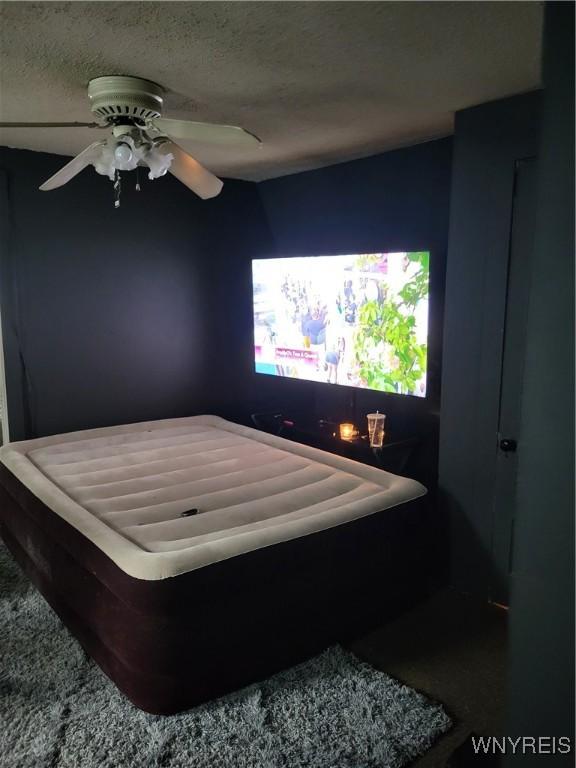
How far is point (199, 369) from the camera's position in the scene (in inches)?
172

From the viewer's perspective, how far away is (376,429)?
11.0ft

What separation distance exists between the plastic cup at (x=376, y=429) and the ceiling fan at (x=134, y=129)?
5.53 feet

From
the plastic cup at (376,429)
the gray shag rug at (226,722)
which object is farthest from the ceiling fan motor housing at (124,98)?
the gray shag rug at (226,722)

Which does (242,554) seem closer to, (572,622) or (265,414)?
(572,622)

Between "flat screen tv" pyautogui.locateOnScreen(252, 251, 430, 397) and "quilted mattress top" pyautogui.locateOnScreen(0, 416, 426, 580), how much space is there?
0.55 metres

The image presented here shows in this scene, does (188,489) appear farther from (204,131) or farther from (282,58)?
(282,58)

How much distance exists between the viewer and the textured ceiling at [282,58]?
167 centimetres

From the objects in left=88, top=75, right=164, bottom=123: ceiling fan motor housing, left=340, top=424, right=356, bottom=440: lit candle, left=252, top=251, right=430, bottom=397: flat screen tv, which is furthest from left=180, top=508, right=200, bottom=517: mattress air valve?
left=88, top=75, right=164, bottom=123: ceiling fan motor housing

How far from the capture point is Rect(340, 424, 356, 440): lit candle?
139 inches

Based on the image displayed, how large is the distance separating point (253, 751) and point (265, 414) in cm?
259

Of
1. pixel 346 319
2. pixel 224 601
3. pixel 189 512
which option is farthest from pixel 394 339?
pixel 224 601

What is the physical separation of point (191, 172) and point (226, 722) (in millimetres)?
2179

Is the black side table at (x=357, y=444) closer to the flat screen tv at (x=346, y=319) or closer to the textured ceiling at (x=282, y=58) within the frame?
the flat screen tv at (x=346, y=319)

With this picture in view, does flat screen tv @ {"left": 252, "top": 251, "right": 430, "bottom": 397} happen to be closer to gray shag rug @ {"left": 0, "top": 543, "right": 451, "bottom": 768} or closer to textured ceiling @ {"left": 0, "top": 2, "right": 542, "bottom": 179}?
textured ceiling @ {"left": 0, "top": 2, "right": 542, "bottom": 179}
